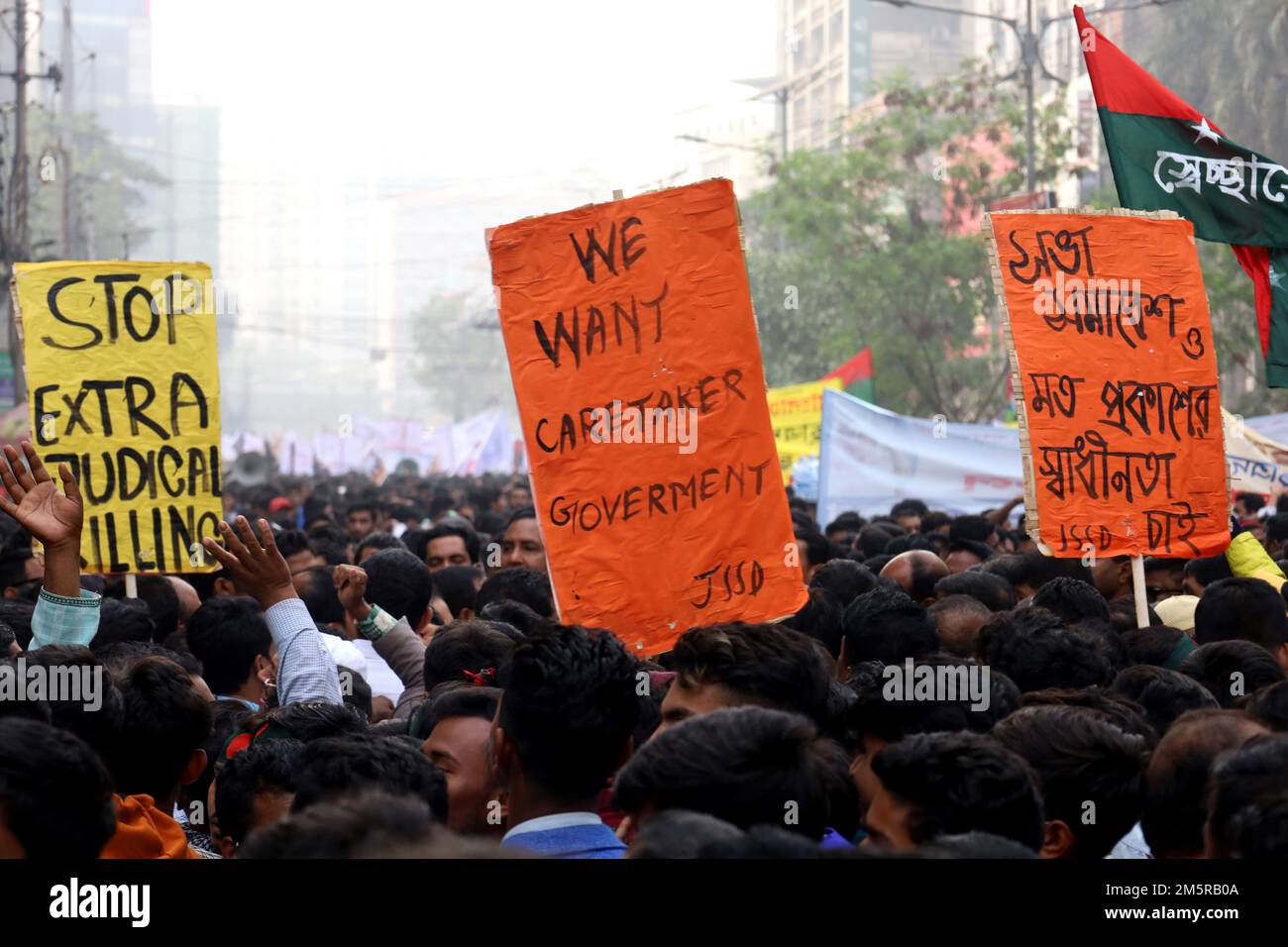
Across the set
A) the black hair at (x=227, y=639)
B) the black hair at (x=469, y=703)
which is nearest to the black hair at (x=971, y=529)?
the black hair at (x=227, y=639)

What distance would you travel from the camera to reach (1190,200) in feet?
25.8

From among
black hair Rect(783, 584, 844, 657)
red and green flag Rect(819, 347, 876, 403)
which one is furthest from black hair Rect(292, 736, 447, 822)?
red and green flag Rect(819, 347, 876, 403)

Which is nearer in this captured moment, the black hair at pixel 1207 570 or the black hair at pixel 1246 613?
the black hair at pixel 1246 613

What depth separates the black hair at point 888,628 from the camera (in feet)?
18.4

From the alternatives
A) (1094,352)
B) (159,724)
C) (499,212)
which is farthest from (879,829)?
(499,212)

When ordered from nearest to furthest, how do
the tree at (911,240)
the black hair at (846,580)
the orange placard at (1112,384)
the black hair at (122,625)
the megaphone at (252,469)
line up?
the black hair at (122,625) → the orange placard at (1112,384) → the black hair at (846,580) → the tree at (911,240) → the megaphone at (252,469)

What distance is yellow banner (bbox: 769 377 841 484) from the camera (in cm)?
1773

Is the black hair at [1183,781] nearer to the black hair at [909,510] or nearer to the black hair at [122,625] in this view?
the black hair at [122,625]

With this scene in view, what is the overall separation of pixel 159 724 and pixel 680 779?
1621 mm

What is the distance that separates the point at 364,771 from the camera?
3.54 meters

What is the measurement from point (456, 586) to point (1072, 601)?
311 cm

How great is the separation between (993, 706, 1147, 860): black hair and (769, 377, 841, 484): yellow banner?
13.9 metres

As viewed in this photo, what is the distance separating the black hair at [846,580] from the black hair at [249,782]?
3.50 meters
